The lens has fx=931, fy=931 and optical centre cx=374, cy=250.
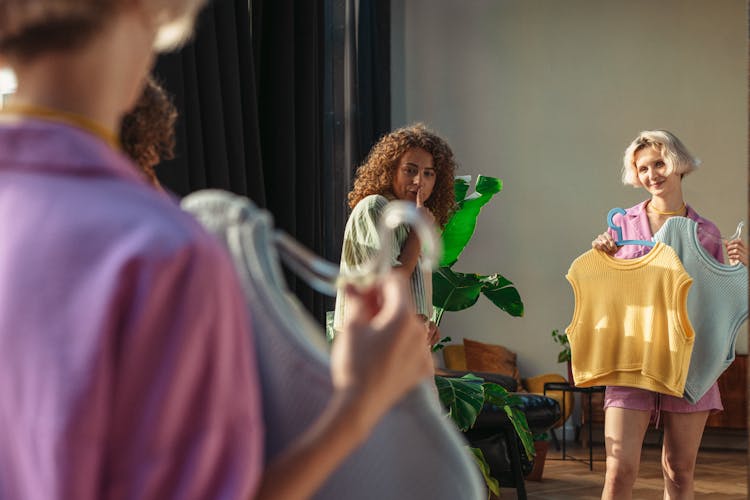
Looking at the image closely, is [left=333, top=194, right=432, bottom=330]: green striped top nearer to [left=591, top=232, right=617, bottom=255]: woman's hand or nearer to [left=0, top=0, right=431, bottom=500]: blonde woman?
[left=591, top=232, right=617, bottom=255]: woman's hand

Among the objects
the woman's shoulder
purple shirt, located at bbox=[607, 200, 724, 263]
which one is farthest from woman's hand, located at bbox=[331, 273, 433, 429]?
purple shirt, located at bbox=[607, 200, 724, 263]

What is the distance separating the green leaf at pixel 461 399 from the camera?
13.4ft

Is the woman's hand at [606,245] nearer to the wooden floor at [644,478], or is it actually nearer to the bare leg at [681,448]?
the bare leg at [681,448]


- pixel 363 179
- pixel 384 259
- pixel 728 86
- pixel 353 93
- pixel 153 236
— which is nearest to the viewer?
pixel 153 236

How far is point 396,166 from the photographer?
3297 millimetres

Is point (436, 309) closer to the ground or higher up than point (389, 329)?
closer to the ground

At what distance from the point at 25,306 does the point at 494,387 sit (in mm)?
4152

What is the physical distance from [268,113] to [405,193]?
1207 millimetres

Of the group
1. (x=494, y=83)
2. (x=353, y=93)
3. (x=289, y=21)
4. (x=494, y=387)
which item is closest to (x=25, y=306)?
(x=289, y=21)

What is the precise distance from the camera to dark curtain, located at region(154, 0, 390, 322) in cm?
343

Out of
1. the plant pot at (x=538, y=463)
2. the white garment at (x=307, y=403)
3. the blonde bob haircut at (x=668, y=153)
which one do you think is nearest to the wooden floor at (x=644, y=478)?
the plant pot at (x=538, y=463)

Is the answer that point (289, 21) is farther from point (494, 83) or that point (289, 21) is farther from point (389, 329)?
point (494, 83)

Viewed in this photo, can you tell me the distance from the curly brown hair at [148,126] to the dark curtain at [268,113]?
2.02 metres

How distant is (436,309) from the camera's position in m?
4.72
